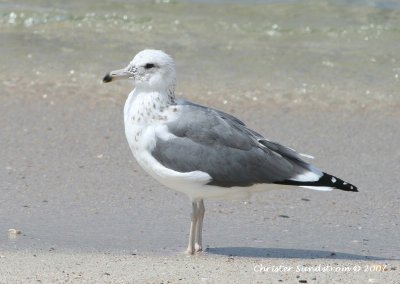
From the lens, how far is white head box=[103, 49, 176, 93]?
21.1ft

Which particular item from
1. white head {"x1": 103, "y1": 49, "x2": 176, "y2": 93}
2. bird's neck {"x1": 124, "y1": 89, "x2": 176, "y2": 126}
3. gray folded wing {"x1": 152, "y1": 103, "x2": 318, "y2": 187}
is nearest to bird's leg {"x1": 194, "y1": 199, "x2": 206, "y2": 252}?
gray folded wing {"x1": 152, "y1": 103, "x2": 318, "y2": 187}

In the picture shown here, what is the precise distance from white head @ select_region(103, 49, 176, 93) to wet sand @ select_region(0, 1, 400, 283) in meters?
0.90

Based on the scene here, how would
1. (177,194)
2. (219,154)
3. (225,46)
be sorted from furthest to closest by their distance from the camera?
1. (225,46)
2. (177,194)
3. (219,154)

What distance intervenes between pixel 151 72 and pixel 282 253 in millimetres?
1331

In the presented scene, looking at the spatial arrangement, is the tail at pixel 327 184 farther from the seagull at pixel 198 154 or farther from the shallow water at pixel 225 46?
the shallow water at pixel 225 46

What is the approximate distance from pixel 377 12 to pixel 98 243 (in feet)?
27.0

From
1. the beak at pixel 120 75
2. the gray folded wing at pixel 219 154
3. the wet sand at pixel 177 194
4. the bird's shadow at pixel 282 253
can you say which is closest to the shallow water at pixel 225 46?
the wet sand at pixel 177 194

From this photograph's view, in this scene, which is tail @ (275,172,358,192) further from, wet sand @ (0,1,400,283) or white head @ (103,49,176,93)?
white head @ (103,49,176,93)

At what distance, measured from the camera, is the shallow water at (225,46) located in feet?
33.6

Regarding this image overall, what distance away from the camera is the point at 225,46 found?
467 inches

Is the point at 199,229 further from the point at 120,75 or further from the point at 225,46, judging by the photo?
the point at 225,46

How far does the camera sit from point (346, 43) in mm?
12211

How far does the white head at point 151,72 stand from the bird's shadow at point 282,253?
1.03 metres

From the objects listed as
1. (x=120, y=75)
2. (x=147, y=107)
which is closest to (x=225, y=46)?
(x=120, y=75)
